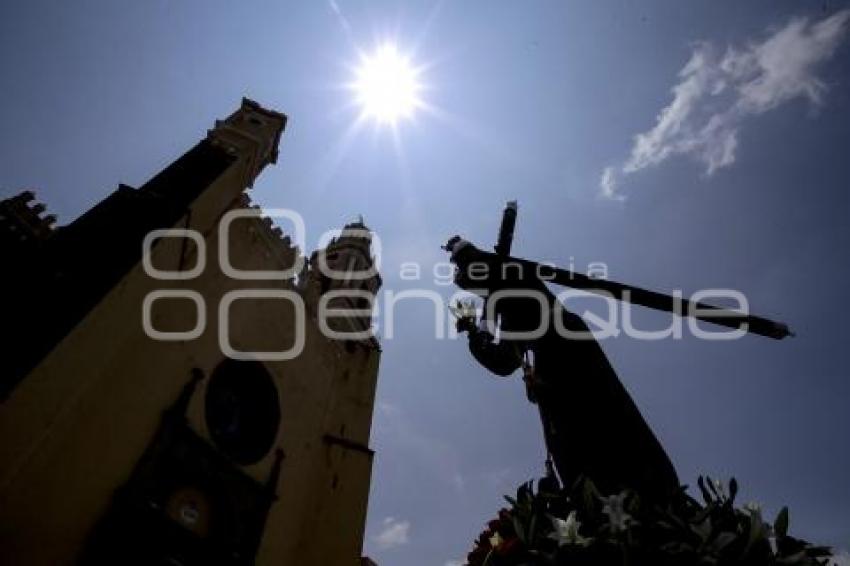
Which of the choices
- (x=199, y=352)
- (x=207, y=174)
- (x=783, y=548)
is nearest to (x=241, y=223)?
(x=207, y=174)

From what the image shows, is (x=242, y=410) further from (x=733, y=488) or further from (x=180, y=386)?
(x=733, y=488)

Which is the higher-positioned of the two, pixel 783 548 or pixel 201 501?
pixel 201 501

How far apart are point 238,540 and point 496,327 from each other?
33.3ft

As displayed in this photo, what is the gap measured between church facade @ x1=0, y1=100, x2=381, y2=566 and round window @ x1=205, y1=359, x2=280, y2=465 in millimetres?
43

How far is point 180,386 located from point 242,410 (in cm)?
256

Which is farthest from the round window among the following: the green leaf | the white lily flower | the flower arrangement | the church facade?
the green leaf

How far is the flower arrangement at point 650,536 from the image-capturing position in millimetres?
2230

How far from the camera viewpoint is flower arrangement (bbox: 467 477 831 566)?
7.32ft

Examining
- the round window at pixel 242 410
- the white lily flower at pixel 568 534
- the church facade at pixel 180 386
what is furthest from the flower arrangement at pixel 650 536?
the round window at pixel 242 410

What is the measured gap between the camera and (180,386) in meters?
11.3

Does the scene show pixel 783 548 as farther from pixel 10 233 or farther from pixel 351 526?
pixel 10 233

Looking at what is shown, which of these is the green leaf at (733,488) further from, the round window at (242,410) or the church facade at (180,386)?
the round window at (242,410)

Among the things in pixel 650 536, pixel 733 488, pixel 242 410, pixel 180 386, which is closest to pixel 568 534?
pixel 650 536

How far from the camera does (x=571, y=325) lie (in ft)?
12.7
